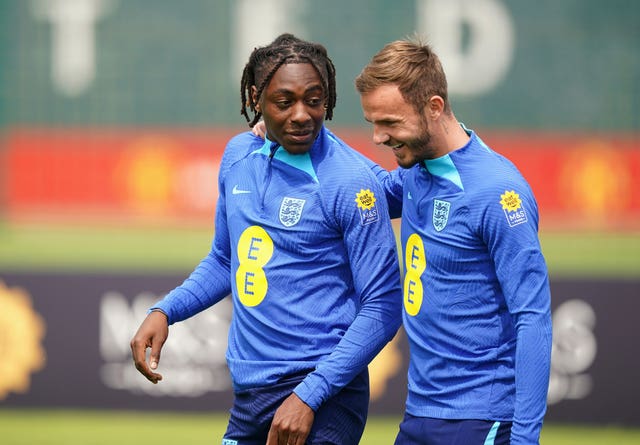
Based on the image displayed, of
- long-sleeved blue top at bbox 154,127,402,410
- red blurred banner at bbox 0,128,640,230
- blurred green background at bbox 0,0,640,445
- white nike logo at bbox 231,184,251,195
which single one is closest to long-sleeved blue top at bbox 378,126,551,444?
long-sleeved blue top at bbox 154,127,402,410

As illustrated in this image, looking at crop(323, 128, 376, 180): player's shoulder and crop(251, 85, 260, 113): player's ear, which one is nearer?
crop(323, 128, 376, 180): player's shoulder

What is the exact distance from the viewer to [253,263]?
10.5 feet

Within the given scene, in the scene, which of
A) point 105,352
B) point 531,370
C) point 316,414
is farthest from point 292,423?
point 105,352

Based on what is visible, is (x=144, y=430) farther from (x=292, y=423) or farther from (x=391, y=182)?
(x=292, y=423)

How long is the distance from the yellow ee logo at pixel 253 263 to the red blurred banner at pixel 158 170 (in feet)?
26.5

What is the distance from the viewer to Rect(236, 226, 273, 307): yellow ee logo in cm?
318

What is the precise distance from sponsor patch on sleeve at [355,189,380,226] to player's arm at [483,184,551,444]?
→ 13.6 inches

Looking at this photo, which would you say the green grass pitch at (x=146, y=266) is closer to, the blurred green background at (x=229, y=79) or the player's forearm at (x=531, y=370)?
the blurred green background at (x=229, y=79)

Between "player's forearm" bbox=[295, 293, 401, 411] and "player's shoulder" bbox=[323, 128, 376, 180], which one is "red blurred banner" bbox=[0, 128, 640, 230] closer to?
"player's shoulder" bbox=[323, 128, 376, 180]

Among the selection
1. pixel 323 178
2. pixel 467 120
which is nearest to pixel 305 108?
pixel 323 178

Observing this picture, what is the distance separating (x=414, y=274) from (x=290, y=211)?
38 cm

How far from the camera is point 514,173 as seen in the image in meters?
2.96

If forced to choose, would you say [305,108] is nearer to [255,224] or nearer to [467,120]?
[255,224]

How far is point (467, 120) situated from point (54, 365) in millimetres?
5670
